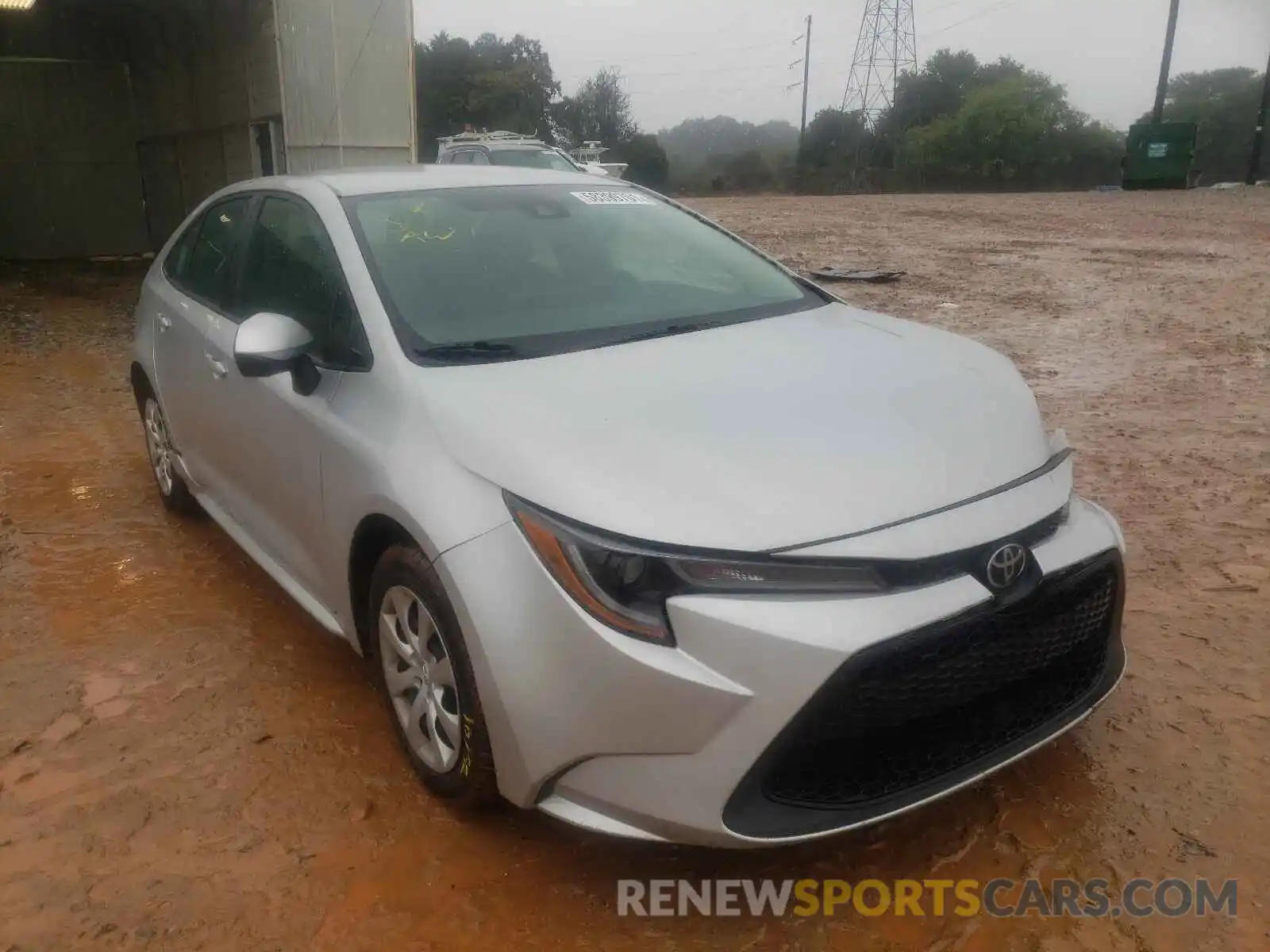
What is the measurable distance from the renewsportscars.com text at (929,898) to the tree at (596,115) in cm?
6247

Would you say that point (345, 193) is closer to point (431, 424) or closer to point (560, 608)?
point (431, 424)

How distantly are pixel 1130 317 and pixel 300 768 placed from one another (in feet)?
26.9

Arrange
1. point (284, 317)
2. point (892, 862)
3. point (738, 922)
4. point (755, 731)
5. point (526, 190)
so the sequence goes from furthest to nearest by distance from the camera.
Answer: point (526, 190)
point (284, 317)
point (892, 862)
point (738, 922)
point (755, 731)

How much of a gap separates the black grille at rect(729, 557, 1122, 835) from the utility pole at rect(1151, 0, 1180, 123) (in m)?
32.3

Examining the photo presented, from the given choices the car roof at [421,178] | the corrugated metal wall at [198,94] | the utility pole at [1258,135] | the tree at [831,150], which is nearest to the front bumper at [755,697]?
the car roof at [421,178]

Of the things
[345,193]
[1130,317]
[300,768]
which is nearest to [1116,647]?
[300,768]

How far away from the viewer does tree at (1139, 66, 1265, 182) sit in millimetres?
46938

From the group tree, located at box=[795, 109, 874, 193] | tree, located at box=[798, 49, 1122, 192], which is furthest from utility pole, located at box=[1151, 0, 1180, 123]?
tree, located at box=[795, 109, 874, 193]

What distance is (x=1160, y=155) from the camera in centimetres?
2527

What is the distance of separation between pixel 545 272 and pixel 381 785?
1.56m

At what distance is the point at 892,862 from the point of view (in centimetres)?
243

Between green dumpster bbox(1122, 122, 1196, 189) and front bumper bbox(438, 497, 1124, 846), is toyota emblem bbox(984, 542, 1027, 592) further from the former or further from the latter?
green dumpster bbox(1122, 122, 1196, 189)

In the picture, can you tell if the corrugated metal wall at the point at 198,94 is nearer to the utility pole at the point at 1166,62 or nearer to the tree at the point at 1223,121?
the utility pole at the point at 1166,62

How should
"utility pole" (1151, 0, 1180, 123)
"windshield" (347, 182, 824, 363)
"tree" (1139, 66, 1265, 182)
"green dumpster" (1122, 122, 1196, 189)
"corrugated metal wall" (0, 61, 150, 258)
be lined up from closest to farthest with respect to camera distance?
"windshield" (347, 182, 824, 363), "corrugated metal wall" (0, 61, 150, 258), "green dumpster" (1122, 122, 1196, 189), "utility pole" (1151, 0, 1180, 123), "tree" (1139, 66, 1265, 182)
